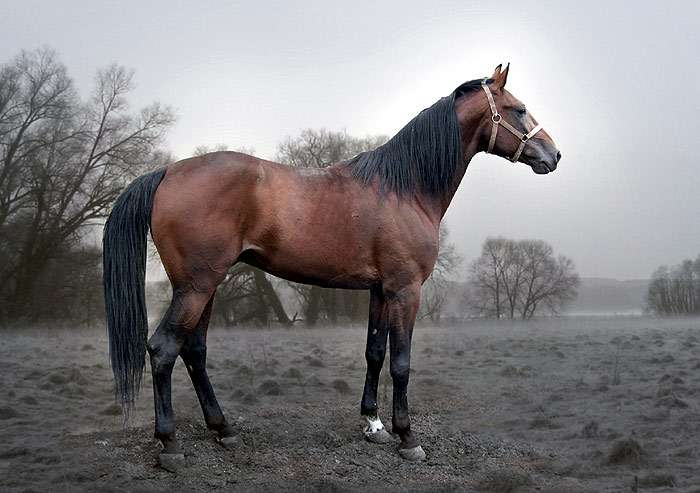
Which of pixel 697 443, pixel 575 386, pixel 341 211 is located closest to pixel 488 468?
pixel 697 443

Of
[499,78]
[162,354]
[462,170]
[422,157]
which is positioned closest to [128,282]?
[162,354]

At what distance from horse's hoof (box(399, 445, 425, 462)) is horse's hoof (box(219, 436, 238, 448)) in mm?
1536

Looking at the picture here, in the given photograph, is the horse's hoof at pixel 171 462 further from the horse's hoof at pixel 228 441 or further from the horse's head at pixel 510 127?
the horse's head at pixel 510 127

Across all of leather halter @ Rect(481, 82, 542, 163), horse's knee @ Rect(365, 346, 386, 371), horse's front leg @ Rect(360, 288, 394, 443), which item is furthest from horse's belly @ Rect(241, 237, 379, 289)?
leather halter @ Rect(481, 82, 542, 163)

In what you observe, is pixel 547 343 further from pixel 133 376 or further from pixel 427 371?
pixel 133 376

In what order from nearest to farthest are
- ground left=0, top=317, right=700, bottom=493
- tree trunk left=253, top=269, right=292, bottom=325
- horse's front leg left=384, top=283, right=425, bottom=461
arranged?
ground left=0, top=317, right=700, bottom=493
horse's front leg left=384, top=283, right=425, bottom=461
tree trunk left=253, top=269, right=292, bottom=325

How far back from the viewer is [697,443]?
5230 mm

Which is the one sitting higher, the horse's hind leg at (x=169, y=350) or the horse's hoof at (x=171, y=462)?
the horse's hind leg at (x=169, y=350)

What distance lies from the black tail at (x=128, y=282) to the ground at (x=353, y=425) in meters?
0.72

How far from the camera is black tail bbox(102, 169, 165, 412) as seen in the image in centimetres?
458

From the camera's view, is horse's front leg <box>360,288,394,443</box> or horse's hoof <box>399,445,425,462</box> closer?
horse's hoof <box>399,445,425,462</box>

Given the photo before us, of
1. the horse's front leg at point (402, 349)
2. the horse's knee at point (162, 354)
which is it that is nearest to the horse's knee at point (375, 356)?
the horse's front leg at point (402, 349)

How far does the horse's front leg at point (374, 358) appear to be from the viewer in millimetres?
5348

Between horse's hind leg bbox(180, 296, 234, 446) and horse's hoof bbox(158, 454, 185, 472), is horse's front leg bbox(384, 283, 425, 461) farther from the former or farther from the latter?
horse's hoof bbox(158, 454, 185, 472)
